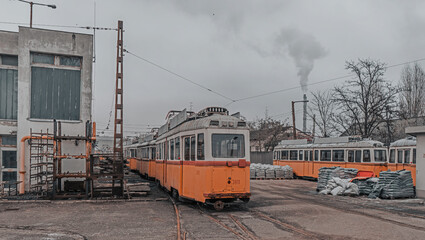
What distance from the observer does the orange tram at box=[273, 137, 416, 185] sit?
67.6 feet

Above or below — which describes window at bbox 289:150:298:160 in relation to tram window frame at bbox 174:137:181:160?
below

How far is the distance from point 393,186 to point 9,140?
16.8 metres

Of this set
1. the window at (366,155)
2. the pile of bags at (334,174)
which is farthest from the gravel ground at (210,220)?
the window at (366,155)

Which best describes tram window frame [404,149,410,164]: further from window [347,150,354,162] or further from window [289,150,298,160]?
window [289,150,298,160]

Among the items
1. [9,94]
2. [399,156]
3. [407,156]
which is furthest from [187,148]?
[399,156]

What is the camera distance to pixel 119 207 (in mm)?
12750

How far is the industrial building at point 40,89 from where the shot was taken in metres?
15.8

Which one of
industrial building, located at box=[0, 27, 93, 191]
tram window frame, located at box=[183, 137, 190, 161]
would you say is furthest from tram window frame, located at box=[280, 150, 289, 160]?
tram window frame, located at box=[183, 137, 190, 161]

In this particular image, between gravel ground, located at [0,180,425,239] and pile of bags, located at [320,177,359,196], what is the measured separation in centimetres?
240

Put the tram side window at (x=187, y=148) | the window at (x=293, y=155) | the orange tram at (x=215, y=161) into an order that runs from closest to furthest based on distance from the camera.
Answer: the orange tram at (x=215, y=161) < the tram side window at (x=187, y=148) < the window at (x=293, y=155)

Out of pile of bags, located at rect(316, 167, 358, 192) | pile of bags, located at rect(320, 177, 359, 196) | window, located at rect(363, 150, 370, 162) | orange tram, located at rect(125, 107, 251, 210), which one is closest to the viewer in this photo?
orange tram, located at rect(125, 107, 251, 210)

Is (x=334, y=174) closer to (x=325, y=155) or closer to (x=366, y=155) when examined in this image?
(x=366, y=155)

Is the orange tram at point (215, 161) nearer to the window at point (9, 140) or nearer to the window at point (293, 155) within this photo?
the window at point (9, 140)

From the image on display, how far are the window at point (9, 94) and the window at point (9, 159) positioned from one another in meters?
1.55
